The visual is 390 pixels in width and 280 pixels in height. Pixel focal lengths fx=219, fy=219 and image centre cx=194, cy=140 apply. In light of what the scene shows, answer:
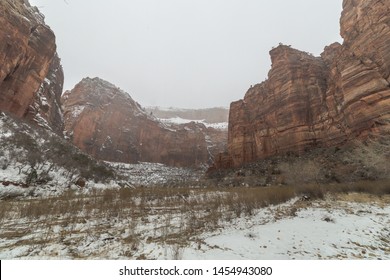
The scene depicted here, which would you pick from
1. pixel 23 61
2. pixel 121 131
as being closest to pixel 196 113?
pixel 121 131

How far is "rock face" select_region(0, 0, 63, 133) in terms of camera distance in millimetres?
27453

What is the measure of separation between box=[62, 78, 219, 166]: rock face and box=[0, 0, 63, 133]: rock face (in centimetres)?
4090

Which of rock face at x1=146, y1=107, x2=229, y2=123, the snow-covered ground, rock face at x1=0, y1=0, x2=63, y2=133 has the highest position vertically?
rock face at x1=146, y1=107, x2=229, y2=123

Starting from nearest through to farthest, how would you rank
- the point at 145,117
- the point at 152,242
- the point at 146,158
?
the point at 152,242
the point at 146,158
the point at 145,117

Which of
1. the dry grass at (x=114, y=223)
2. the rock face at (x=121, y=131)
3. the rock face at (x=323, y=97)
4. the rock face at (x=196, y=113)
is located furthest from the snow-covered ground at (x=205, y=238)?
the rock face at (x=196, y=113)

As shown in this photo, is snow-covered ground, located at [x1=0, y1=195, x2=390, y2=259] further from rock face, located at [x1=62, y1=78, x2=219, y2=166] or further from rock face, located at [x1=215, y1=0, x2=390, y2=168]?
rock face, located at [x1=62, y1=78, x2=219, y2=166]

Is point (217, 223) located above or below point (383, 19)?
below

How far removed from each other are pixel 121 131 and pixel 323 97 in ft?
234

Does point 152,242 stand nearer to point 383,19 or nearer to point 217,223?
point 217,223

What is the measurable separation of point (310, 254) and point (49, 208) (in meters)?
10.2

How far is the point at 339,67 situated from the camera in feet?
117

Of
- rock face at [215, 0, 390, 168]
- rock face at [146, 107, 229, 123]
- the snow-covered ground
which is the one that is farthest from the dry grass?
rock face at [146, 107, 229, 123]

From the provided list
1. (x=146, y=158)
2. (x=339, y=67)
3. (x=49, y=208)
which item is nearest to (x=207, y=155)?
(x=146, y=158)

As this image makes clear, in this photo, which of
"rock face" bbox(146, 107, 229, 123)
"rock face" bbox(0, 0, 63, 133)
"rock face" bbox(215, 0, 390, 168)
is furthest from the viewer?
"rock face" bbox(146, 107, 229, 123)
